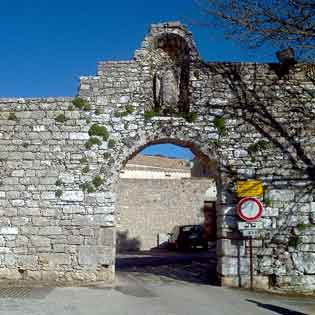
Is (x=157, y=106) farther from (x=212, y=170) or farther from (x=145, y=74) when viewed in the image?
(x=212, y=170)

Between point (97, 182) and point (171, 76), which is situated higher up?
point (171, 76)

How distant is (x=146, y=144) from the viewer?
887 cm

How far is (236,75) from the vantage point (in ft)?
29.4

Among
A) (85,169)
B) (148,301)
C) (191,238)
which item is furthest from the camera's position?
(191,238)

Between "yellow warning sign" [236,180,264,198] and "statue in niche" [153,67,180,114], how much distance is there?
2206 millimetres

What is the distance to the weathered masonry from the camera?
27.3 feet

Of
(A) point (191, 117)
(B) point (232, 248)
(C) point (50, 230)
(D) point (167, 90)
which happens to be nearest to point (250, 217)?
(B) point (232, 248)

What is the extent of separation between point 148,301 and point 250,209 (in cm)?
270

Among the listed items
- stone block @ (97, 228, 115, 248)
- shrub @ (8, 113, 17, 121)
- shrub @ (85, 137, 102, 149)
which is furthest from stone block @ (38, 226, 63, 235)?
shrub @ (8, 113, 17, 121)

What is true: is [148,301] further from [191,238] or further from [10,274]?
[191,238]

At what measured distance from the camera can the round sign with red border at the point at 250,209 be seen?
8031mm

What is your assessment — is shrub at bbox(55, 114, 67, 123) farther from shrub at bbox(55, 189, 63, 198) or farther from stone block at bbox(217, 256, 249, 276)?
stone block at bbox(217, 256, 249, 276)

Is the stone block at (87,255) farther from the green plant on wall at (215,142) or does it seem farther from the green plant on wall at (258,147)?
the green plant on wall at (258,147)

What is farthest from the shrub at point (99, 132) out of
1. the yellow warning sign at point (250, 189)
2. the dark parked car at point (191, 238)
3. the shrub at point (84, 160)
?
the dark parked car at point (191, 238)
